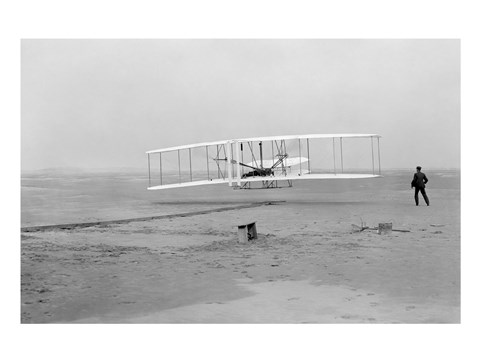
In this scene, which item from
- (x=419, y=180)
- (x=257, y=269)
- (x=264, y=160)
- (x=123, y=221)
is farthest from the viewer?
(x=264, y=160)

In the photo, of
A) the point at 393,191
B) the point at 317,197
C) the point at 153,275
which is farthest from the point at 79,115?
the point at 393,191

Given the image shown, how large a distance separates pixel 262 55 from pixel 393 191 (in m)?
5.95

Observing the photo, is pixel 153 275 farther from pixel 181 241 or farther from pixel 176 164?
pixel 176 164

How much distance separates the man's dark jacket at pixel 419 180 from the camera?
12.1 m

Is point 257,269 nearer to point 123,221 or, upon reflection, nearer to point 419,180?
point 123,221

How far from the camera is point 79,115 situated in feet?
37.9

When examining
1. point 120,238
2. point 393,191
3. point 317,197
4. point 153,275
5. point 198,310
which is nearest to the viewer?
point 198,310

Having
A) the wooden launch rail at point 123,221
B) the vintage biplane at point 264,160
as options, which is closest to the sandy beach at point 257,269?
the wooden launch rail at point 123,221

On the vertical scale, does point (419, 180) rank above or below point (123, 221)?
above

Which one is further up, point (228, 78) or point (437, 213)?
point (228, 78)

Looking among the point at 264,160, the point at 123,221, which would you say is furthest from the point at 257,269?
the point at 264,160

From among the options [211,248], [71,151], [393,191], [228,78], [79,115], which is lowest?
[211,248]

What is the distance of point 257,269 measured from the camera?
357 inches

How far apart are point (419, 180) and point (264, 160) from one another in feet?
17.4
